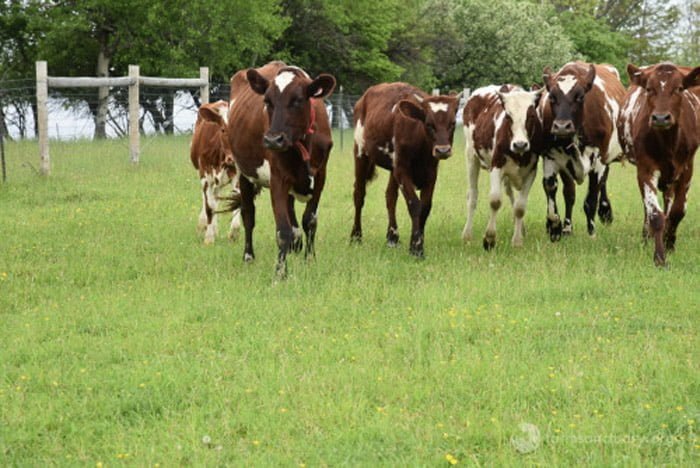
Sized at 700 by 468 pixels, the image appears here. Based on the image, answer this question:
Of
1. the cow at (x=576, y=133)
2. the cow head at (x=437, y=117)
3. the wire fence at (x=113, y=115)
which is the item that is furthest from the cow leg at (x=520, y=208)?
the wire fence at (x=113, y=115)

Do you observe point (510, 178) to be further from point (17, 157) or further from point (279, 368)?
point (17, 157)

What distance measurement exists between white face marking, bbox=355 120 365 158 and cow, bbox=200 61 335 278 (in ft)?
5.85

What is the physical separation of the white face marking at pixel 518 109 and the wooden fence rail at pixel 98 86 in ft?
35.1

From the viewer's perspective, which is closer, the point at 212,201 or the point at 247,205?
the point at 247,205

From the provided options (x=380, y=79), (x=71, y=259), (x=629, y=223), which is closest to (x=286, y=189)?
(x=71, y=259)

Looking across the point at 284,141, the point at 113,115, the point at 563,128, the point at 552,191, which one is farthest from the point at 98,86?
the point at 284,141

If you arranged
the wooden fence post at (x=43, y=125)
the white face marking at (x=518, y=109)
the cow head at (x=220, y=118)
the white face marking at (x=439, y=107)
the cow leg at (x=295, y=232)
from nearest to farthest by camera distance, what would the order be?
the cow leg at (x=295, y=232)
the white face marking at (x=439, y=107)
the white face marking at (x=518, y=109)
the cow head at (x=220, y=118)
the wooden fence post at (x=43, y=125)

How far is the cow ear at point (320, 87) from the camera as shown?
957 centimetres

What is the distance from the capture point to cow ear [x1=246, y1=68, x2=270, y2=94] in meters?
9.62

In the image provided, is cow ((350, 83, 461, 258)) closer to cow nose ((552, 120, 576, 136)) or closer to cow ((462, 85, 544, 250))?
cow ((462, 85, 544, 250))

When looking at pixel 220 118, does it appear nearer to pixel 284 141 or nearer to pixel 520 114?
pixel 284 141

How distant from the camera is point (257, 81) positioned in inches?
380

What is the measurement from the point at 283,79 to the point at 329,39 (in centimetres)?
3895

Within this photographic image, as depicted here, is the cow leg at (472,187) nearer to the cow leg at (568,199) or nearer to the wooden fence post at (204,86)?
the cow leg at (568,199)
